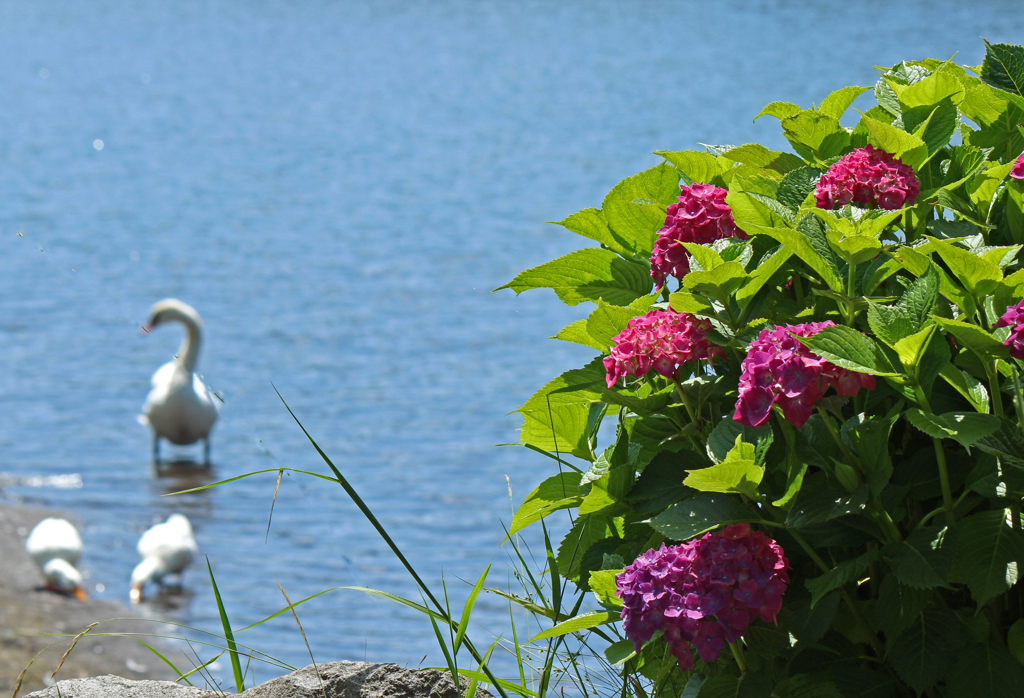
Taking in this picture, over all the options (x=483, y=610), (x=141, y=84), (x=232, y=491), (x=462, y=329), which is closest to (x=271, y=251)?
(x=462, y=329)

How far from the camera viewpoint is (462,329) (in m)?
9.07

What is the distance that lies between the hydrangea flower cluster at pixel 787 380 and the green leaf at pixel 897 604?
27 cm

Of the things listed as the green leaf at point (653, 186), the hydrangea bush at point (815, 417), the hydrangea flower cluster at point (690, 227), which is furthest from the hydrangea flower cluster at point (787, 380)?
the green leaf at point (653, 186)

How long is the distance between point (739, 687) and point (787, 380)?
44 centimetres

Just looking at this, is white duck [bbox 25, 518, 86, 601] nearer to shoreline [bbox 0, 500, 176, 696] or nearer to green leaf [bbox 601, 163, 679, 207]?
shoreline [bbox 0, 500, 176, 696]

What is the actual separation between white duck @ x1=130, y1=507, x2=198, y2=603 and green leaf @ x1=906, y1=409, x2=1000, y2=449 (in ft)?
17.9

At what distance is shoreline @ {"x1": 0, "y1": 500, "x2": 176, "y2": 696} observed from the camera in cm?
463

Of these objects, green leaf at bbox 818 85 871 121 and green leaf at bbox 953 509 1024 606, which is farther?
green leaf at bbox 818 85 871 121

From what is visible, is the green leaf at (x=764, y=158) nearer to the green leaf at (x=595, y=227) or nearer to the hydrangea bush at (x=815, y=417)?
the hydrangea bush at (x=815, y=417)

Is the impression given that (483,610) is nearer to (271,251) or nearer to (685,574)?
(685,574)

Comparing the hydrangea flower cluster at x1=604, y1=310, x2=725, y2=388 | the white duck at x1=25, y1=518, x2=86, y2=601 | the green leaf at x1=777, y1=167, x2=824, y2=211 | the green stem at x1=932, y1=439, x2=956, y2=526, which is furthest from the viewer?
the white duck at x1=25, y1=518, x2=86, y2=601

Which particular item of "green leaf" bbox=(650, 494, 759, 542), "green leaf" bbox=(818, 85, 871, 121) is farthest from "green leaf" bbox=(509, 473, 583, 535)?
"green leaf" bbox=(818, 85, 871, 121)

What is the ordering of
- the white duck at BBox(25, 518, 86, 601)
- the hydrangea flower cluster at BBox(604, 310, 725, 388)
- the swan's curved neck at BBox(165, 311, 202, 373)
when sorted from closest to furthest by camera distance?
the hydrangea flower cluster at BBox(604, 310, 725, 388), the white duck at BBox(25, 518, 86, 601), the swan's curved neck at BBox(165, 311, 202, 373)

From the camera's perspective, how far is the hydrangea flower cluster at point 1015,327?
121 cm
